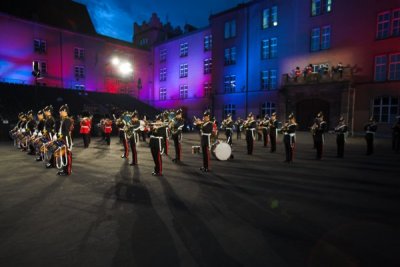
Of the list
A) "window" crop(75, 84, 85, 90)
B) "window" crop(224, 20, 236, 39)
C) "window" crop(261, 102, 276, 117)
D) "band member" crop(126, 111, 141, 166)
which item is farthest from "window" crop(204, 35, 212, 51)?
"band member" crop(126, 111, 141, 166)

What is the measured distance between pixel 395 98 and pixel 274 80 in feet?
39.8

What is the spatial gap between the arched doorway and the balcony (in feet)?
6.71

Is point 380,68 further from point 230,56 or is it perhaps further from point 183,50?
point 183,50

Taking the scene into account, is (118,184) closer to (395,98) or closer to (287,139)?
(287,139)

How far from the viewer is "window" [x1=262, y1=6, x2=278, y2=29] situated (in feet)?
102

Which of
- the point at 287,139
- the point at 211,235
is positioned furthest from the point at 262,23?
the point at 211,235

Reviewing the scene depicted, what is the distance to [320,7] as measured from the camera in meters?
27.6

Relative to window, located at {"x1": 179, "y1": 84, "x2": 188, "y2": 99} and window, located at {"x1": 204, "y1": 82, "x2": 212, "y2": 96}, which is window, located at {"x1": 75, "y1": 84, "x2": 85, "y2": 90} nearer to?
window, located at {"x1": 179, "y1": 84, "x2": 188, "y2": 99}

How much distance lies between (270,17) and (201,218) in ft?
104

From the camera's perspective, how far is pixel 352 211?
19.3ft

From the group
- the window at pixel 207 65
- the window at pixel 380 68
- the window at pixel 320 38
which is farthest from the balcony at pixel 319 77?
the window at pixel 207 65

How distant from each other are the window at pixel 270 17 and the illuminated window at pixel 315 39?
4715 mm

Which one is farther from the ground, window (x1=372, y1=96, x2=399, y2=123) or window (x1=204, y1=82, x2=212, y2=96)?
window (x1=204, y1=82, x2=212, y2=96)

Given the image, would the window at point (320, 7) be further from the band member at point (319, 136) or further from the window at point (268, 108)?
the band member at point (319, 136)
